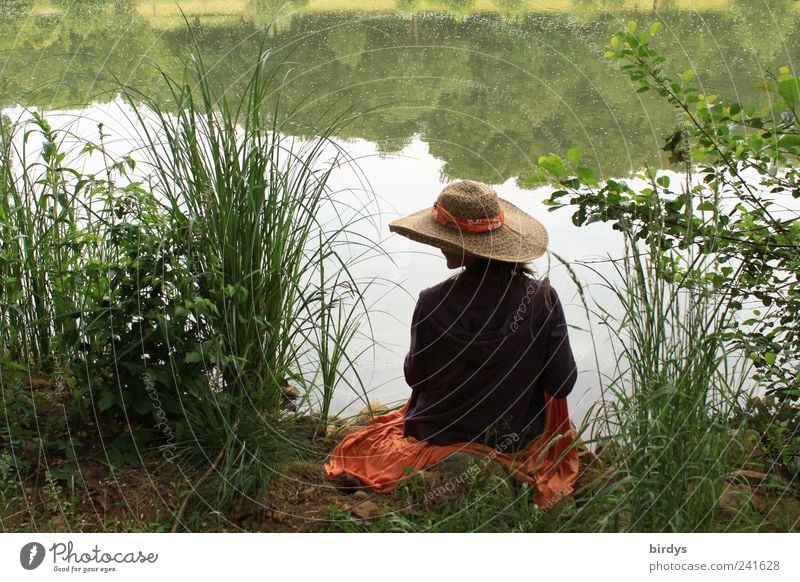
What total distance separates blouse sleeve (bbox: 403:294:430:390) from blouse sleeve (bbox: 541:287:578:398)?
358 mm

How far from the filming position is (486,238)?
248 centimetres

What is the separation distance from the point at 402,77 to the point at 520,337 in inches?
70.7

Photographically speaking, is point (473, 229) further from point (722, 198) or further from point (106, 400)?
point (106, 400)

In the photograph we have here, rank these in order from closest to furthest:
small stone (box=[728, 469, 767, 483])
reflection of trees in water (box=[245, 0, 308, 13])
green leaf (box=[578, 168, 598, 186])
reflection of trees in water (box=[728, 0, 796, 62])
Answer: small stone (box=[728, 469, 767, 483])
green leaf (box=[578, 168, 598, 186])
reflection of trees in water (box=[728, 0, 796, 62])
reflection of trees in water (box=[245, 0, 308, 13])

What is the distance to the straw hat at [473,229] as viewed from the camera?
2.46 metres

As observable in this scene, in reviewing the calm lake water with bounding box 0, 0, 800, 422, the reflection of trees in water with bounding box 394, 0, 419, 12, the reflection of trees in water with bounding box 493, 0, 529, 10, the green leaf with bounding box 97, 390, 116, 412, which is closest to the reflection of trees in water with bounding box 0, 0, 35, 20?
the calm lake water with bounding box 0, 0, 800, 422

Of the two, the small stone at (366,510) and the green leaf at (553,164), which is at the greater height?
the green leaf at (553,164)

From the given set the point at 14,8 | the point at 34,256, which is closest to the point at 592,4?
the point at 34,256

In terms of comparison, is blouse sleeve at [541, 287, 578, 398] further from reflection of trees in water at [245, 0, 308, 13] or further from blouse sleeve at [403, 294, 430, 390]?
reflection of trees in water at [245, 0, 308, 13]

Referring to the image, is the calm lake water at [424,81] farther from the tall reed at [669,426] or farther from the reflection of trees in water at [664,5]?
the tall reed at [669,426]

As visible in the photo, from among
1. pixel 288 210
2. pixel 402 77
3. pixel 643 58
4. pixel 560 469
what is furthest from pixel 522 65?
pixel 560 469

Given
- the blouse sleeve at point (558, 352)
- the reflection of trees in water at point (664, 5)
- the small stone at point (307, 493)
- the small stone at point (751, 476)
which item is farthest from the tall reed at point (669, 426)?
the reflection of trees in water at point (664, 5)

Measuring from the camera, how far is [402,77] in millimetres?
3846
